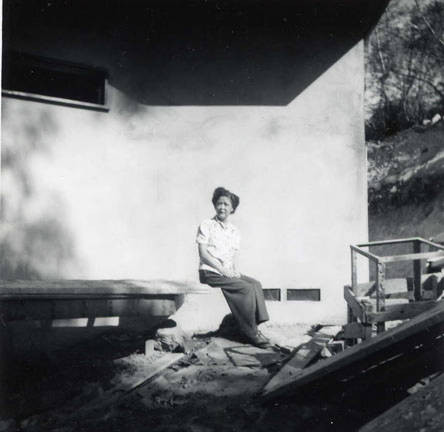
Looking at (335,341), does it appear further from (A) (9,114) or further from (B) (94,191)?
(A) (9,114)

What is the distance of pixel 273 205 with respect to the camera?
606 centimetres

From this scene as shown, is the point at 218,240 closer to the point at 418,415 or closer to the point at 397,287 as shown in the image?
the point at 397,287

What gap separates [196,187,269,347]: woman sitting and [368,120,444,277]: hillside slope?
10957mm

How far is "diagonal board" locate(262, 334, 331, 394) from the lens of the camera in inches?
143

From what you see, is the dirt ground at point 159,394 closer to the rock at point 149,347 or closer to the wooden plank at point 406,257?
the rock at point 149,347

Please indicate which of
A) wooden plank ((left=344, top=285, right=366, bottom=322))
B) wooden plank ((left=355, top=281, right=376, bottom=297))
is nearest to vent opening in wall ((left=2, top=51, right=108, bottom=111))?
wooden plank ((left=344, top=285, right=366, bottom=322))

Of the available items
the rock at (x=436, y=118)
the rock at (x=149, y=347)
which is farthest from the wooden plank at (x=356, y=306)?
the rock at (x=436, y=118)

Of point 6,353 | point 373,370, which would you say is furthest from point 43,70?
point 373,370

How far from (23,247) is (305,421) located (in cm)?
343

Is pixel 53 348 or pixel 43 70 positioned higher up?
pixel 43 70

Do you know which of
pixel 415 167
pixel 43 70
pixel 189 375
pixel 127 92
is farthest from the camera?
pixel 415 167

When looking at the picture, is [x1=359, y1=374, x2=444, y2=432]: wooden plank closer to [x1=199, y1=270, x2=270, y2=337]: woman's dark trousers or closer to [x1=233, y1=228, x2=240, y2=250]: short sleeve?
[x1=199, y1=270, x2=270, y2=337]: woman's dark trousers

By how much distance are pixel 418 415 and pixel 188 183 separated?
4099mm

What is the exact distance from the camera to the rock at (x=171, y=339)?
480 centimetres
